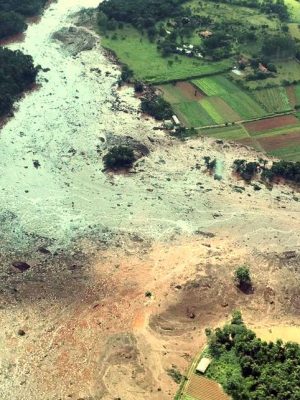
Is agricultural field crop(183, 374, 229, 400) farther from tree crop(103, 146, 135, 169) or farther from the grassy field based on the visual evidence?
the grassy field

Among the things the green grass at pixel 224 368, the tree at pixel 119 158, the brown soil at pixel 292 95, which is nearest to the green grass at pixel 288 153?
the brown soil at pixel 292 95

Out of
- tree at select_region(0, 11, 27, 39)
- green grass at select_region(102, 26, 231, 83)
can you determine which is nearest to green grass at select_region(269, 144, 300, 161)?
green grass at select_region(102, 26, 231, 83)

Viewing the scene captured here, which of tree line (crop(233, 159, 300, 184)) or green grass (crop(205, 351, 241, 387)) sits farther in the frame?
tree line (crop(233, 159, 300, 184))

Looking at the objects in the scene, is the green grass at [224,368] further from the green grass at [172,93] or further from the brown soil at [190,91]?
the brown soil at [190,91]

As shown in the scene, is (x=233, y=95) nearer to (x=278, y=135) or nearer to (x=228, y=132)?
(x=228, y=132)

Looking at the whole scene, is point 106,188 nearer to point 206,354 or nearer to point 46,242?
point 46,242

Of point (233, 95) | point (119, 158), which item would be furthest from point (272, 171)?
point (233, 95)

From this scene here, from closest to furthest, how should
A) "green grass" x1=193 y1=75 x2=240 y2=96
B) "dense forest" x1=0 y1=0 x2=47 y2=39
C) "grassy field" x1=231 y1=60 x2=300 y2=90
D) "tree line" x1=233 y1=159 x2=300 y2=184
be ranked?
"tree line" x1=233 y1=159 x2=300 y2=184 → "green grass" x1=193 y1=75 x2=240 y2=96 → "grassy field" x1=231 y1=60 x2=300 y2=90 → "dense forest" x1=0 y1=0 x2=47 y2=39
